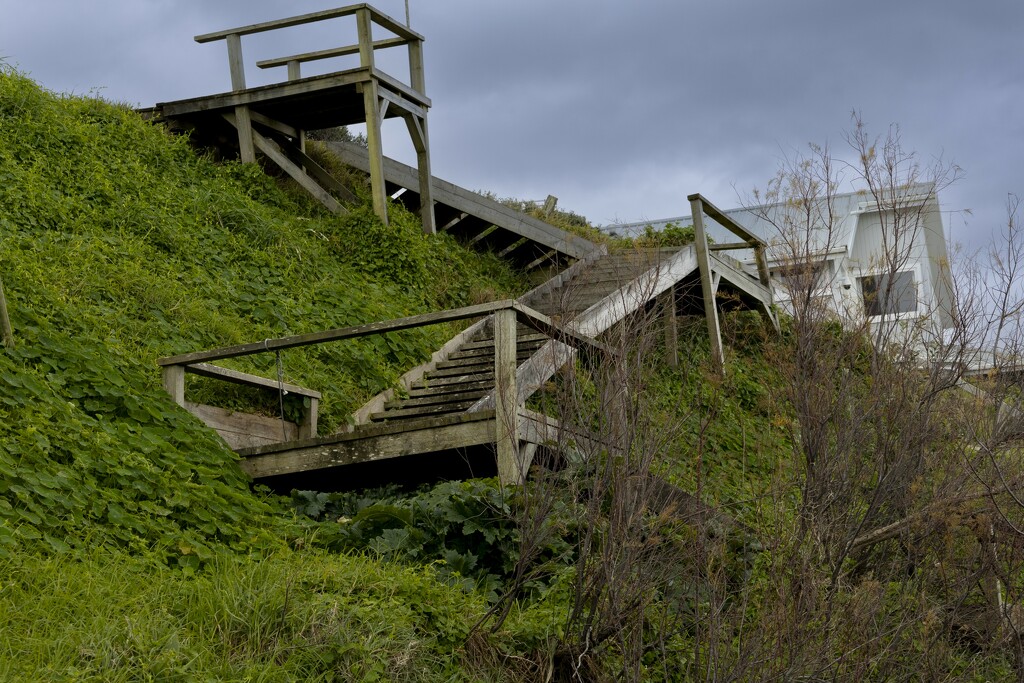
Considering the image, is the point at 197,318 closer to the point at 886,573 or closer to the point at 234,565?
the point at 234,565

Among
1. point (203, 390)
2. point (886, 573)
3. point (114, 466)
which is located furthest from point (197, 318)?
point (886, 573)

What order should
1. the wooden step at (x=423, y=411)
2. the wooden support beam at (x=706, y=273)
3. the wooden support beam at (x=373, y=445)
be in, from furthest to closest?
the wooden support beam at (x=706, y=273) < the wooden step at (x=423, y=411) < the wooden support beam at (x=373, y=445)

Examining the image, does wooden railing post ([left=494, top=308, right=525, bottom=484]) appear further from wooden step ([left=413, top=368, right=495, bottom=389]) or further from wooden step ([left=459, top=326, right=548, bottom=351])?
wooden step ([left=459, top=326, right=548, bottom=351])

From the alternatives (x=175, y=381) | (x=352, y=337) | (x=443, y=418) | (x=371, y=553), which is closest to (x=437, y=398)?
(x=352, y=337)

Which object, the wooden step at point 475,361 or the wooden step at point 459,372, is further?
the wooden step at point 475,361

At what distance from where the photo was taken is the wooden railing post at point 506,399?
697cm

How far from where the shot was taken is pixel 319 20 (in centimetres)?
1472

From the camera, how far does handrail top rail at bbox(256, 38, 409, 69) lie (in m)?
14.6

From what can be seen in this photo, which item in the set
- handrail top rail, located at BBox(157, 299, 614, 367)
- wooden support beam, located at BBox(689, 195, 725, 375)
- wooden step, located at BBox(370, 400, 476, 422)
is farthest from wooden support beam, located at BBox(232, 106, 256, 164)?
handrail top rail, located at BBox(157, 299, 614, 367)

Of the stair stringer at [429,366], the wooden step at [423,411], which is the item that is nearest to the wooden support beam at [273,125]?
the stair stringer at [429,366]

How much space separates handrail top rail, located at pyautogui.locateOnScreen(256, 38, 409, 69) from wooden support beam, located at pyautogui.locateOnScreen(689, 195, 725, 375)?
14.7 feet

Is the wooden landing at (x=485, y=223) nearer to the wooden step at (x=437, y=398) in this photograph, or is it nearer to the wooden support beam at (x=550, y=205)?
the wooden support beam at (x=550, y=205)

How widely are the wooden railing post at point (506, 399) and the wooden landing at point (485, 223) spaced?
7648 mm

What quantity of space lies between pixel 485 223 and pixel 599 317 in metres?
5.87
